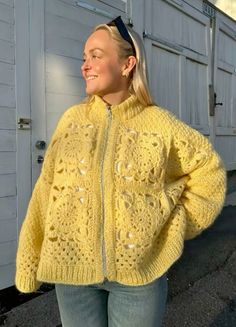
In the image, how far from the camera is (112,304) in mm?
1582

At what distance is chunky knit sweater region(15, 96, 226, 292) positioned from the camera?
148 cm

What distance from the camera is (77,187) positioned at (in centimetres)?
150

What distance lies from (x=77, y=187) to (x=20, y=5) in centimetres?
203

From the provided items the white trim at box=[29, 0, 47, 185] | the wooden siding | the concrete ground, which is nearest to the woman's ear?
the wooden siding

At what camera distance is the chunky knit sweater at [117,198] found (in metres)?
1.48

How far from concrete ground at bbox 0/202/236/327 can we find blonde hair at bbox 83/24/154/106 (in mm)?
1896

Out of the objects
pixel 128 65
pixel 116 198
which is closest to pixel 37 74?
pixel 128 65

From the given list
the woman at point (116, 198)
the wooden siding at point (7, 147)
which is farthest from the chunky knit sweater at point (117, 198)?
the wooden siding at point (7, 147)

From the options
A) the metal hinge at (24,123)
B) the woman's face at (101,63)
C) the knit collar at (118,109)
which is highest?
the woman's face at (101,63)

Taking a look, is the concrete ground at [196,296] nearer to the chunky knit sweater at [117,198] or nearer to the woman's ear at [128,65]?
the chunky knit sweater at [117,198]

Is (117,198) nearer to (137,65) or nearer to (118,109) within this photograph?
(118,109)

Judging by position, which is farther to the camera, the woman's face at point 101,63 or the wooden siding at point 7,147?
the wooden siding at point 7,147

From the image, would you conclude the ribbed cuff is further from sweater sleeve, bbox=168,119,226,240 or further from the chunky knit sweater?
sweater sleeve, bbox=168,119,226,240

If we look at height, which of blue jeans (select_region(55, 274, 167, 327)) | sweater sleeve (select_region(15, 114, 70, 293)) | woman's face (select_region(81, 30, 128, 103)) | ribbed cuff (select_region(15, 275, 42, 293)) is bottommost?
blue jeans (select_region(55, 274, 167, 327))
